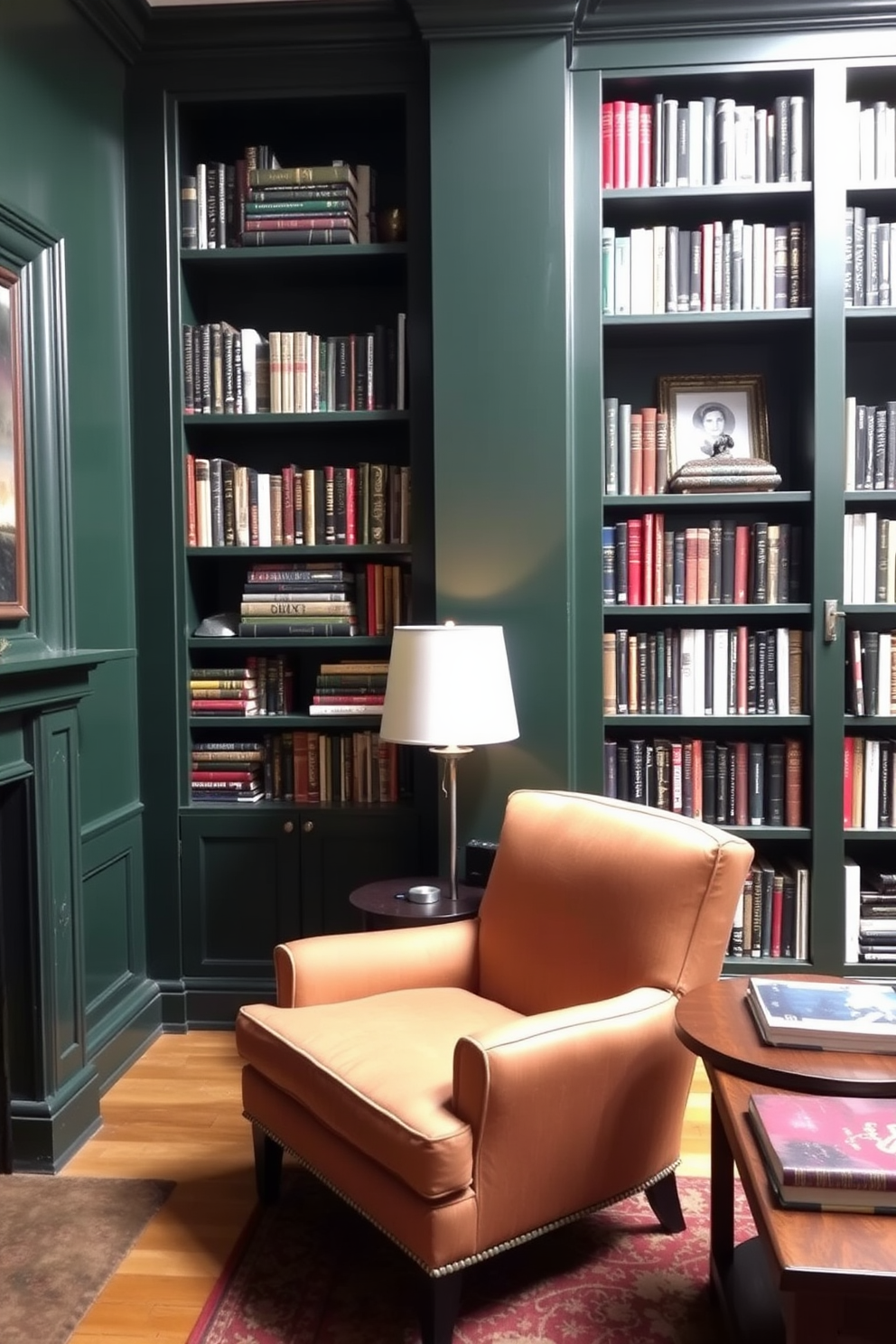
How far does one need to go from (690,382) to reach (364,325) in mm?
1013

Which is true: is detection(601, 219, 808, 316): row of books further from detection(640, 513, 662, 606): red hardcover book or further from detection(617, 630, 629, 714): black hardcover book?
detection(617, 630, 629, 714): black hardcover book

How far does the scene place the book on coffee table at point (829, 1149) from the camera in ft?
4.24

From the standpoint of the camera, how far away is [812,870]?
2930mm

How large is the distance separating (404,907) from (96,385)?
5.23 ft

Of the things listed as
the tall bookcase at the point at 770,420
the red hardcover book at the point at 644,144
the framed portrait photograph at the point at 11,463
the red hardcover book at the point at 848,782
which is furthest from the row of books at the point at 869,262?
the framed portrait photograph at the point at 11,463

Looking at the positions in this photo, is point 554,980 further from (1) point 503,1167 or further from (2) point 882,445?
(2) point 882,445

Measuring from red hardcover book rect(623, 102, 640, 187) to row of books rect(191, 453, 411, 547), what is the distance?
3.34 ft

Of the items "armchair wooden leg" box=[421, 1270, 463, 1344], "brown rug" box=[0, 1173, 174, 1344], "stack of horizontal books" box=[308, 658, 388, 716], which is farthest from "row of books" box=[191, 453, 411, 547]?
"armchair wooden leg" box=[421, 1270, 463, 1344]

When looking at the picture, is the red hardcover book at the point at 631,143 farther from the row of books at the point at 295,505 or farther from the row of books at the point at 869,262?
the row of books at the point at 295,505

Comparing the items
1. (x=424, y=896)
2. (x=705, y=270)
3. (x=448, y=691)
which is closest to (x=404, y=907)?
(x=424, y=896)

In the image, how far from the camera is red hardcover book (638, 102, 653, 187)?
114 inches

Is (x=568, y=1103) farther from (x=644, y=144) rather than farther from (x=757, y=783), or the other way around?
(x=644, y=144)

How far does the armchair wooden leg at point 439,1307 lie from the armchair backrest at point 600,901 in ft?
1.87

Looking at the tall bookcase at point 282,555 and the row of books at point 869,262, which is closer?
the row of books at point 869,262
